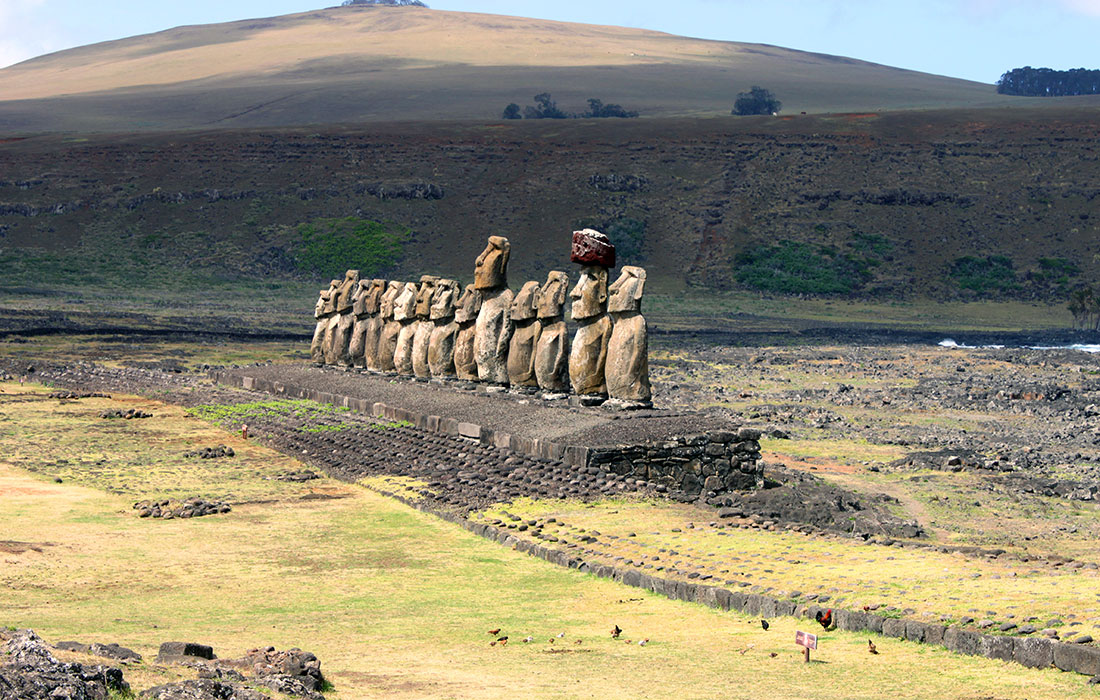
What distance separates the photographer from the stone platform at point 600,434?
61.4 feet

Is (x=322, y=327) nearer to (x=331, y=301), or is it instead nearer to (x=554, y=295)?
(x=331, y=301)

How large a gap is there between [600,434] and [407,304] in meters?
10.9

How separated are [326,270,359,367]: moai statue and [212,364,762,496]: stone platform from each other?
600cm

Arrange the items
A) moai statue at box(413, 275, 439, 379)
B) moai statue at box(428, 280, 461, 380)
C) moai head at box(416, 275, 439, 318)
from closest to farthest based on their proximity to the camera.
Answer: moai statue at box(428, 280, 461, 380), moai statue at box(413, 275, 439, 379), moai head at box(416, 275, 439, 318)

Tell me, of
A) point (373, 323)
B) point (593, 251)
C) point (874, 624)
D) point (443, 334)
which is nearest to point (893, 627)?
point (874, 624)

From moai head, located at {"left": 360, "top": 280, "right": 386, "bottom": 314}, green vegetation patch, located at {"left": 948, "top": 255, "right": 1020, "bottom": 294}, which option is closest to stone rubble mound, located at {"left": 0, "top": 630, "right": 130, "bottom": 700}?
moai head, located at {"left": 360, "top": 280, "right": 386, "bottom": 314}

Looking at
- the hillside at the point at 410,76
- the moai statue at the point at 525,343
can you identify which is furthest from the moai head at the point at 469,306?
the hillside at the point at 410,76

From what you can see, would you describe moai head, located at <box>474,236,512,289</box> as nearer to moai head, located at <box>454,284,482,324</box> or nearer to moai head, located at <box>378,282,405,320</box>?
moai head, located at <box>454,284,482,324</box>

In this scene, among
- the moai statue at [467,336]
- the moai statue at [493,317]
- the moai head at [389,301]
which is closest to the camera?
the moai statue at [493,317]

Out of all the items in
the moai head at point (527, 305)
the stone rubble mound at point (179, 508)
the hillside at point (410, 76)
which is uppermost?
the hillside at point (410, 76)

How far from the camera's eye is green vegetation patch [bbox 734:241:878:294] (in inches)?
2849

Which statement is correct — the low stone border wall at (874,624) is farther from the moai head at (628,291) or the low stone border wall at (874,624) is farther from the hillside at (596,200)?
the hillside at (596,200)

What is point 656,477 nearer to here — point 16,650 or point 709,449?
point 709,449

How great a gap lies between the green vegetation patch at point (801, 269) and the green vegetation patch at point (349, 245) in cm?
1939
